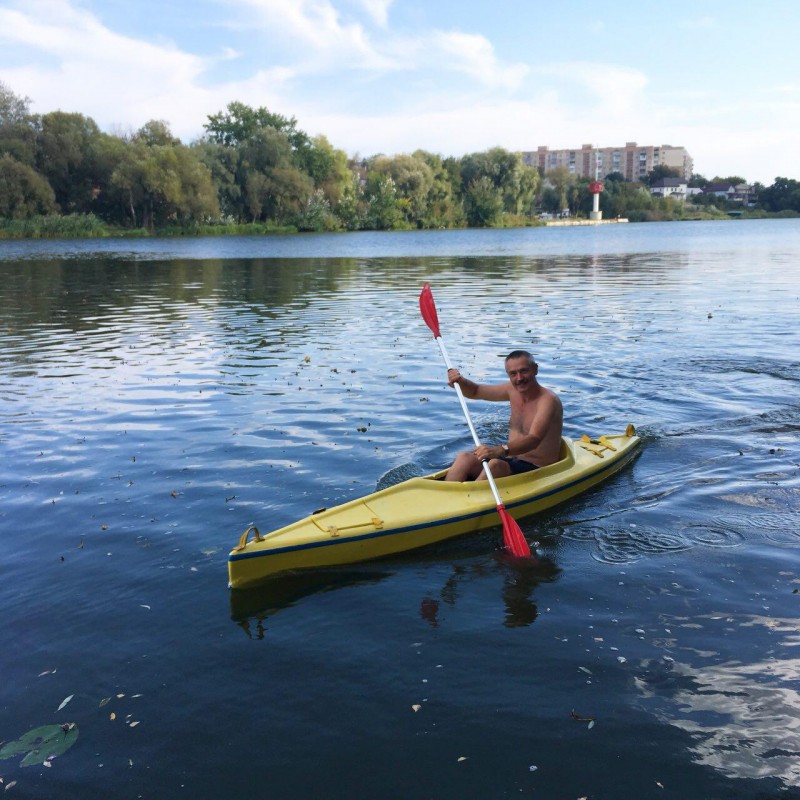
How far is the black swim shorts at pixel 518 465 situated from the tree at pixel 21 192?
70.6m

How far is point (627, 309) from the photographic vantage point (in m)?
21.1

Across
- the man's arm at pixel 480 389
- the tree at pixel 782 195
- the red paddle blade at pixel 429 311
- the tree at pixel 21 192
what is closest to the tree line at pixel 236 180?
the tree at pixel 21 192

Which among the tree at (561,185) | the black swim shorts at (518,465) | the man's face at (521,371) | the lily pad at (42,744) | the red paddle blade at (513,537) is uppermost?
the tree at (561,185)

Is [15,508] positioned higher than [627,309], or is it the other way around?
[627,309]

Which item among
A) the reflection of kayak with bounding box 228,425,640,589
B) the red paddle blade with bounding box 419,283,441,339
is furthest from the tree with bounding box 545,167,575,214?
the reflection of kayak with bounding box 228,425,640,589

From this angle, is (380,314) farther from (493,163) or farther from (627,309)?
(493,163)

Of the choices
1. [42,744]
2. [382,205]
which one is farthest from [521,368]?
[382,205]

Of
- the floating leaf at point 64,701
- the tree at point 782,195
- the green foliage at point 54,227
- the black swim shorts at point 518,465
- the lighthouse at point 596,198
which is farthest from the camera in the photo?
the tree at point 782,195

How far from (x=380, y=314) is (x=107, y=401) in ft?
34.0

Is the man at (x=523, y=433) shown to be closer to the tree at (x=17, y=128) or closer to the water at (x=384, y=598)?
the water at (x=384, y=598)

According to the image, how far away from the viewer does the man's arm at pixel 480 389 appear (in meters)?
7.77

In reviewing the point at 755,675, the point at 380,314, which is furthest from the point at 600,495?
Answer: the point at 380,314

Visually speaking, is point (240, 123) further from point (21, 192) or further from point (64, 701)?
point (64, 701)

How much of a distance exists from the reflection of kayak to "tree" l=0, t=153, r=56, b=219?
70.8 metres
